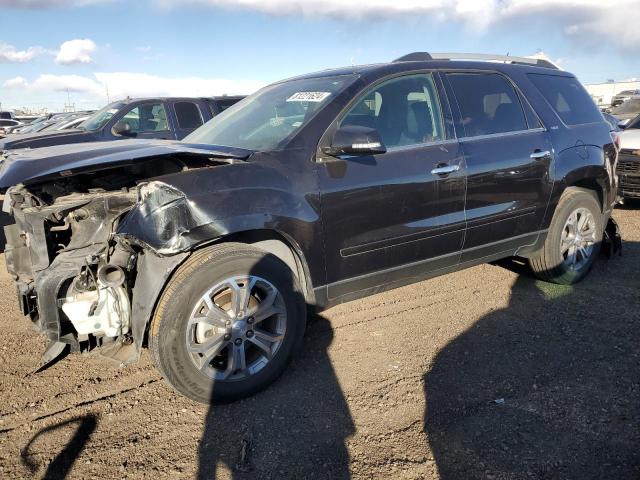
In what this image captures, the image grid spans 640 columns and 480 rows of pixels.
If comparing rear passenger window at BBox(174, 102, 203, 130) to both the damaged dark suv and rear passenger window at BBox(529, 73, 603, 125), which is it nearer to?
the damaged dark suv

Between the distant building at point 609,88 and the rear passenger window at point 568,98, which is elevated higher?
the distant building at point 609,88

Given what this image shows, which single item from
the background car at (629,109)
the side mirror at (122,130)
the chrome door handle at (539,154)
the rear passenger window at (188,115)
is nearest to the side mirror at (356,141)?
the chrome door handle at (539,154)

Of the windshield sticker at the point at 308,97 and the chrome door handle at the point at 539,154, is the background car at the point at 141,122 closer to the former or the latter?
the windshield sticker at the point at 308,97

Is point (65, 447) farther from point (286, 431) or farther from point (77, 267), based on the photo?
point (286, 431)

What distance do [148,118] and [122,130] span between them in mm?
815

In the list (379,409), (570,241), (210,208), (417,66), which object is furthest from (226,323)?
(570,241)

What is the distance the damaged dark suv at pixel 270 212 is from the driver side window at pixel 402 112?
10 millimetres

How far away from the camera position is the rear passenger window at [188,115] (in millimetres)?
9219

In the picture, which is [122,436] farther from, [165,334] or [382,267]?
[382,267]

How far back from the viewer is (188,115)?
930 cm

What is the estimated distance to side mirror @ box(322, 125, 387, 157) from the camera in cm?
299

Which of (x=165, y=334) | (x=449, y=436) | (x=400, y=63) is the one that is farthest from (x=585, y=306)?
(x=165, y=334)

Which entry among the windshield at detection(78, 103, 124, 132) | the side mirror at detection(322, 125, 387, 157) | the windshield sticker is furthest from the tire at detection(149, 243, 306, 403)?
the windshield at detection(78, 103, 124, 132)

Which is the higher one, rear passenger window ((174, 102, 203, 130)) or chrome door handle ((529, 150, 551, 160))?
rear passenger window ((174, 102, 203, 130))
